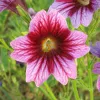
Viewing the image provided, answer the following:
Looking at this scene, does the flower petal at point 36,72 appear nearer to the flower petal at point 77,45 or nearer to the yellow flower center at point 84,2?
the flower petal at point 77,45

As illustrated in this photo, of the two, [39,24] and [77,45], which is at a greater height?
[39,24]

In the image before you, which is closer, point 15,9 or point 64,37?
point 64,37

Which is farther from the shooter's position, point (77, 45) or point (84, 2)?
point (84, 2)

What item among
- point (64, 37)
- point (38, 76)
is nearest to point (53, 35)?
point (64, 37)

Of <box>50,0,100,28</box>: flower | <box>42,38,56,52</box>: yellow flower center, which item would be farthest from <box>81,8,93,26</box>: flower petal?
<box>42,38,56,52</box>: yellow flower center

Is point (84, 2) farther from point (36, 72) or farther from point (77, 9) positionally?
point (36, 72)

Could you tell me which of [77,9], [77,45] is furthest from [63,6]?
[77,45]

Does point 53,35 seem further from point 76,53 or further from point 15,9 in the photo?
point 15,9
